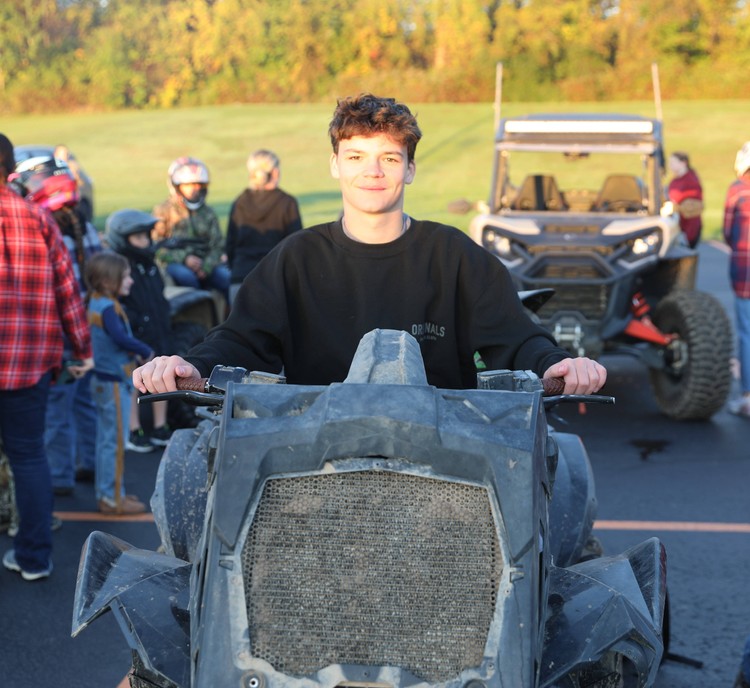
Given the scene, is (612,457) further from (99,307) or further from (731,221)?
(99,307)

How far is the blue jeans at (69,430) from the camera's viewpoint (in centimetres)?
721

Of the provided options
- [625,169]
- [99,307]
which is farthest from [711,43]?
[99,307]

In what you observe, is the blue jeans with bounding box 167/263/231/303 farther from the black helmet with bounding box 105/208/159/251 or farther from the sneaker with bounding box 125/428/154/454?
the black helmet with bounding box 105/208/159/251

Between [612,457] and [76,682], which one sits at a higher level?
[76,682]

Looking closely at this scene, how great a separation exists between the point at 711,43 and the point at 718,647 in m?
50.5

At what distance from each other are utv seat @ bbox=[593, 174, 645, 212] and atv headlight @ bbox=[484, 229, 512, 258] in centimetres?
110

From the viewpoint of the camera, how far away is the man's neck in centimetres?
359

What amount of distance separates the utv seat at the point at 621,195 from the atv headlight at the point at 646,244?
0.73 m

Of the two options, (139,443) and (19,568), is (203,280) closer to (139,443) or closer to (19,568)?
(139,443)

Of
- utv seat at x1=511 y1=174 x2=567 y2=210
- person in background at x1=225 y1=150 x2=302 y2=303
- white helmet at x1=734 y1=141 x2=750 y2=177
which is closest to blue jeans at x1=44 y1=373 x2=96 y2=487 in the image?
person in background at x1=225 y1=150 x2=302 y2=303

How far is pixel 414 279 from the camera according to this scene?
3611mm

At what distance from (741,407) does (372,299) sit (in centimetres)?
688

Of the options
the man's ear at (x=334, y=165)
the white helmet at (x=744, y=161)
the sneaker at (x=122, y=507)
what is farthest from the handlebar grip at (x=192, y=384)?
the white helmet at (x=744, y=161)

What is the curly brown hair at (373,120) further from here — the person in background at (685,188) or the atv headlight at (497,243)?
the person in background at (685,188)
